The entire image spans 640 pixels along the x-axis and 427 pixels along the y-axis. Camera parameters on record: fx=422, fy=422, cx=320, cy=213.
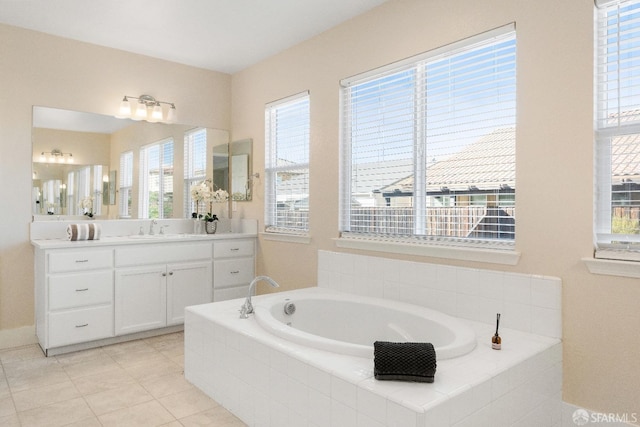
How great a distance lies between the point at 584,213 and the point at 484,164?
A: 0.62 meters

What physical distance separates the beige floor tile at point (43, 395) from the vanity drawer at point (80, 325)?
0.59m

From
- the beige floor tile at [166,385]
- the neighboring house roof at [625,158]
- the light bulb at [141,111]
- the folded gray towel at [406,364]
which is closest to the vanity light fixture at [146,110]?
the light bulb at [141,111]

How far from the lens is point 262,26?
3.46 m

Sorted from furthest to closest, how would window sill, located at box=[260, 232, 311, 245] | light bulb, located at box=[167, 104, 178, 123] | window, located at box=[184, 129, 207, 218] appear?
window, located at box=[184, 129, 207, 218], light bulb, located at box=[167, 104, 178, 123], window sill, located at box=[260, 232, 311, 245]

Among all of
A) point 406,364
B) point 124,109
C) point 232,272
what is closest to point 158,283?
point 232,272

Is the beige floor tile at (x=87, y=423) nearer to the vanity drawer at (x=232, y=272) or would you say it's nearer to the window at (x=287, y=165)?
the vanity drawer at (x=232, y=272)

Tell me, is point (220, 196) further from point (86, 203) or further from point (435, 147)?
point (435, 147)

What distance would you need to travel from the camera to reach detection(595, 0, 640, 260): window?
1.96 meters

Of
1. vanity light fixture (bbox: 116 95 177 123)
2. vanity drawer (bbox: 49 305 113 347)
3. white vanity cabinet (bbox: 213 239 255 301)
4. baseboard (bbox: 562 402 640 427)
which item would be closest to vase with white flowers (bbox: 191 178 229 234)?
white vanity cabinet (bbox: 213 239 255 301)

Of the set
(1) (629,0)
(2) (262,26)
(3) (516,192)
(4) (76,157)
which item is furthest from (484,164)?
(4) (76,157)

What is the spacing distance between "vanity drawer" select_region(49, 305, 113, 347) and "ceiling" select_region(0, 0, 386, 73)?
7.49 ft

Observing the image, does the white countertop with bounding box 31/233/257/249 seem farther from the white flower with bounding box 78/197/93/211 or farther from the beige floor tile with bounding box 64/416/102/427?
the beige floor tile with bounding box 64/416/102/427

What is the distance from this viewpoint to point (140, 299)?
3609mm

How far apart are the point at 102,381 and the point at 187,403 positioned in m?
0.72
